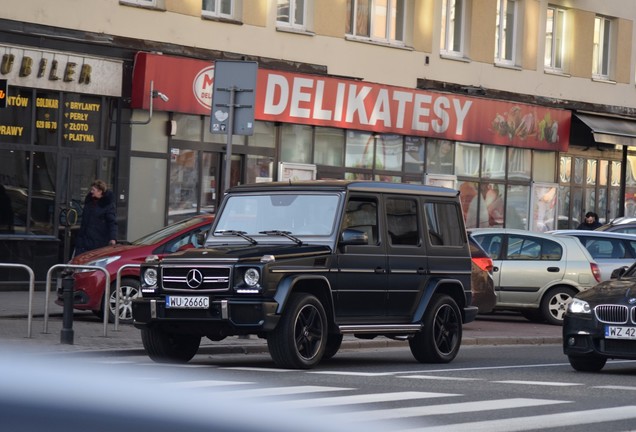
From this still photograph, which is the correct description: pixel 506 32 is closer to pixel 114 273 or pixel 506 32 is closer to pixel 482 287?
pixel 482 287

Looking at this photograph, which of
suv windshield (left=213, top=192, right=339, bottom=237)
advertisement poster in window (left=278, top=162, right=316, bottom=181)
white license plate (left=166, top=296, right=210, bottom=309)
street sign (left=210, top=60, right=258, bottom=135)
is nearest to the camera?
white license plate (left=166, top=296, right=210, bottom=309)

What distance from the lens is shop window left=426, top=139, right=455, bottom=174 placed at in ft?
110

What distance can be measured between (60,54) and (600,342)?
43.4 ft

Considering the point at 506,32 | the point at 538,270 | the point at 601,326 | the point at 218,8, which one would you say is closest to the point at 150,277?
the point at 601,326

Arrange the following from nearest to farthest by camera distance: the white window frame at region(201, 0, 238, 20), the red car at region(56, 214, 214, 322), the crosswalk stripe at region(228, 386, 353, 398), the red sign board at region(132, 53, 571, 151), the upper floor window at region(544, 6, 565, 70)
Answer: the crosswalk stripe at region(228, 386, 353, 398) < the red car at region(56, 214, 214, 322) < the red sign board at region(132, 53, 571, 151) < the white window frame at region(201, 0, 238, 20) < the upper floor window at region(544, 6, 565, 70)

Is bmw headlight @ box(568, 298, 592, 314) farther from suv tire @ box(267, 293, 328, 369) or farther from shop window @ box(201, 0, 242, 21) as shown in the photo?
shop window @ box(201, 0, 242, 21)

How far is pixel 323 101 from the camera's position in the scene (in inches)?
1185

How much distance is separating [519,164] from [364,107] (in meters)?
6.86

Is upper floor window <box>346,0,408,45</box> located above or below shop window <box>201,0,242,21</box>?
above

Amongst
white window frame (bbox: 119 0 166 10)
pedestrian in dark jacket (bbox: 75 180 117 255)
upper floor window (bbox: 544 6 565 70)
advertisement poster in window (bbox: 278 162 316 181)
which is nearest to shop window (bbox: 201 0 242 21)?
white window frame (bbox: 119 0 166 10)

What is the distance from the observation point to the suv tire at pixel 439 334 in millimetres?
15148

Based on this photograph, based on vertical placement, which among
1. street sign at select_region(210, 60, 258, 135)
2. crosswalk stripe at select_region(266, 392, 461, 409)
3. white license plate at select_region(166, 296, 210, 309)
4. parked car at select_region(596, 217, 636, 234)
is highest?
street sign at select_region(210, 60, 258, 135)

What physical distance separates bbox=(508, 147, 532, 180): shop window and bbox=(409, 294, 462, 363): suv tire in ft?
68.7

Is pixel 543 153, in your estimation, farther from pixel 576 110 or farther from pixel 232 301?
pixel 232 301
